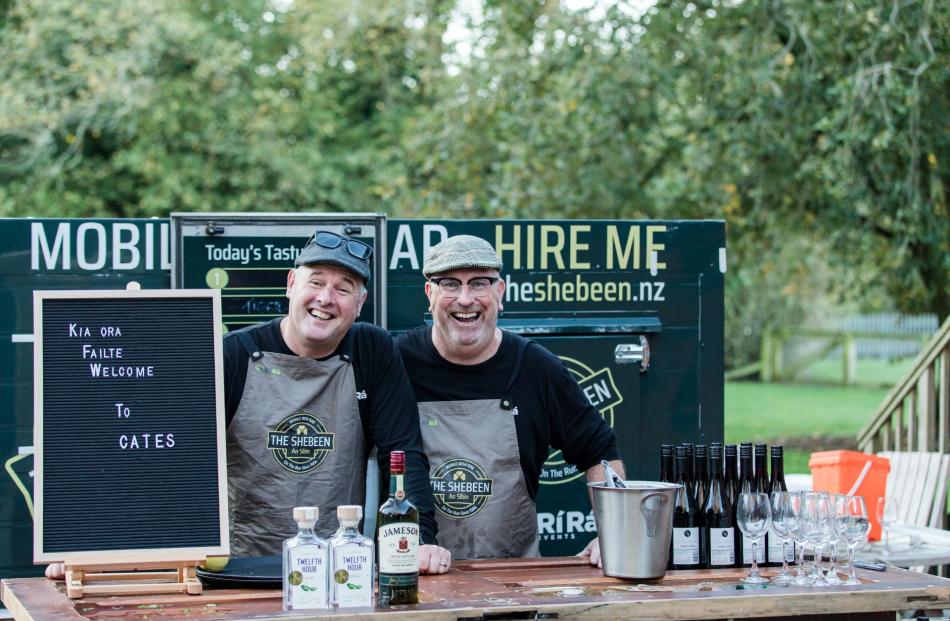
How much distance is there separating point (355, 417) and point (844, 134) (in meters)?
6.70

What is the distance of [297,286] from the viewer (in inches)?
153

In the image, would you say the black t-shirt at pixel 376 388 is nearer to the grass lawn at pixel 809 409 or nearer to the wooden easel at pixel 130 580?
the wooden easel at pixel 130 580

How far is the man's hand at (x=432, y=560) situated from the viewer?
11.5 ft

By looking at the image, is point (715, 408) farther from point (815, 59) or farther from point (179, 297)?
point (815, 59)

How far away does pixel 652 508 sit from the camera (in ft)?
11.1

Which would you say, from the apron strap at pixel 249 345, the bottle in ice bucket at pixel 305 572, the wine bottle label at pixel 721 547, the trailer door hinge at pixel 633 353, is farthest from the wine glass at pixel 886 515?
the bottle in ice bucket at pixel 305 572

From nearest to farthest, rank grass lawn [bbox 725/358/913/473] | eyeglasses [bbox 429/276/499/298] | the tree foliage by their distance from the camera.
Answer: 1. eyeglasses [bbox 429/276/499/298]
2. the tree foliage
3. grass lawn [bbox 725/358/913/473]

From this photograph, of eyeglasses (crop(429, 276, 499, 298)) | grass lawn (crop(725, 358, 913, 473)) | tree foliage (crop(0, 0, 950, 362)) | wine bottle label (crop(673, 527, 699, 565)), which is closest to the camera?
wine bottle label (crop(673, 527, 699, 565))

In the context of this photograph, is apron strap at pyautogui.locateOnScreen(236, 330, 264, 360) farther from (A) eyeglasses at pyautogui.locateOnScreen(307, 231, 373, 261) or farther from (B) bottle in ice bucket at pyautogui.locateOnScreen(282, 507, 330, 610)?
(B) bottle in ice bucket at pyautogui.locateOnScreen(282, 507, 330, 610)

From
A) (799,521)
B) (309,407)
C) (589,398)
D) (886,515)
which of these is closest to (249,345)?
(309,407)

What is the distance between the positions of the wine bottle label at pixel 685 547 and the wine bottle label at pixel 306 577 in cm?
113

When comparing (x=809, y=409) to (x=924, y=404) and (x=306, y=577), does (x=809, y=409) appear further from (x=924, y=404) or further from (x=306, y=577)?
(x=306, y=577)

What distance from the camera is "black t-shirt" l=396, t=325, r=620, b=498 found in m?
4.18

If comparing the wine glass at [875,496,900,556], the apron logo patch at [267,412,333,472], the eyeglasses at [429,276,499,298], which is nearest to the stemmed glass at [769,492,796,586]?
the eyeglasses at [429,276,499,298]
